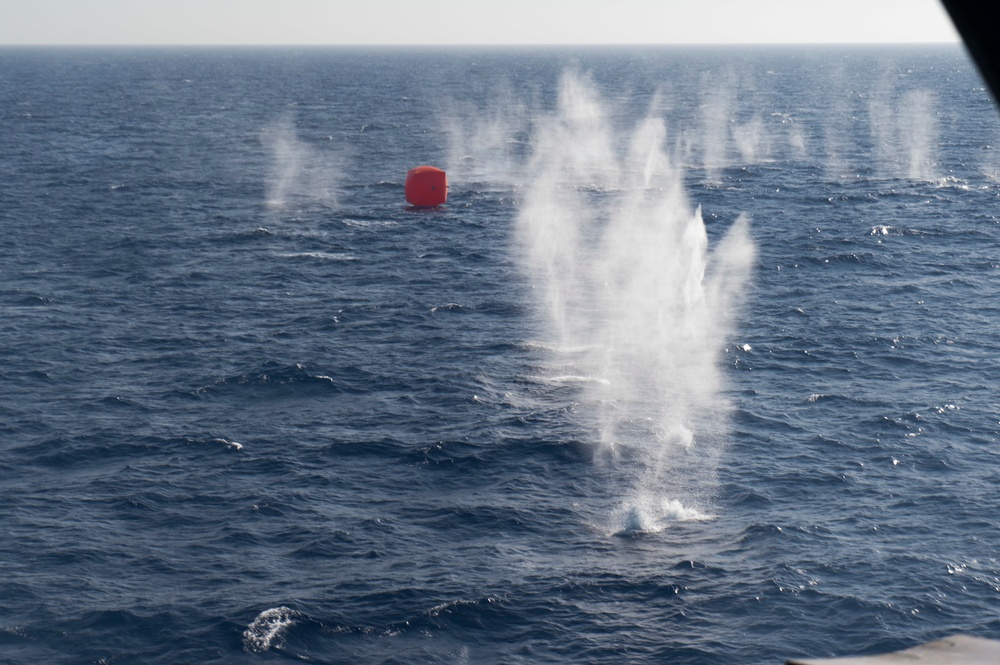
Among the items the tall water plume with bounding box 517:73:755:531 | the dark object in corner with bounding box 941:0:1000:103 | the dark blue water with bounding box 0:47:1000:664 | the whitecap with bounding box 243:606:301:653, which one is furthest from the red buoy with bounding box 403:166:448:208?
the dark object in corner with bounding box 941:0:1000:103

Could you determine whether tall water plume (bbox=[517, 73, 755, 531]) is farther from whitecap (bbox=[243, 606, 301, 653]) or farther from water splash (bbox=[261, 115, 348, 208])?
water splash (bbox=[261, 115, 348, 208])

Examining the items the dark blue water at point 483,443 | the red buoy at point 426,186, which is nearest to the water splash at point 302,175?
the red buoy at point 426,186

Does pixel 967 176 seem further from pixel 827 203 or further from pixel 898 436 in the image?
pixel 898 436

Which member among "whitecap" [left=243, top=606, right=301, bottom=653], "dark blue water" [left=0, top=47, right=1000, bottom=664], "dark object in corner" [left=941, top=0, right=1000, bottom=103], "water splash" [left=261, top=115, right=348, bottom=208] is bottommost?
"whitecap" [left=243, top=606, right=301, bottom=653]

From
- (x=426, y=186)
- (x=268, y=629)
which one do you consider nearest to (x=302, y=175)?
(x=426, y=186)

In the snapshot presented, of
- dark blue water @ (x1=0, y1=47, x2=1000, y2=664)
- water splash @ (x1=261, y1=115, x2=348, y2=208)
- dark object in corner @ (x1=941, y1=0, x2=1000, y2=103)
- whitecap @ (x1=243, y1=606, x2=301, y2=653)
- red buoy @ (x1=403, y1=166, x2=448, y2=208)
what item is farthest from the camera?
water splash @ (x1=261, y1=115, x2=348, y2=208)

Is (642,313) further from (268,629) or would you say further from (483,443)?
(268,629)
